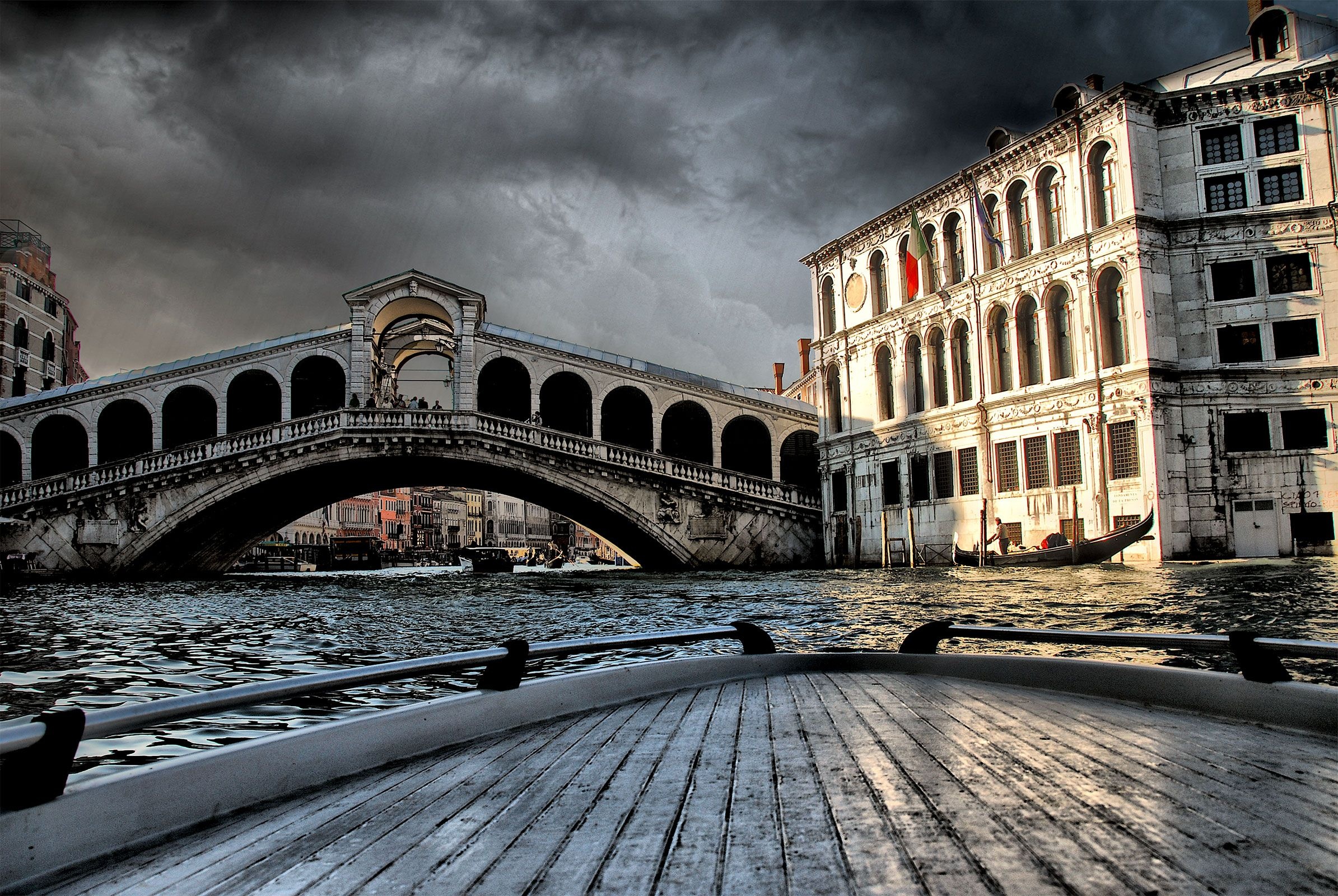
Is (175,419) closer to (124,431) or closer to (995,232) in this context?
(124,431)

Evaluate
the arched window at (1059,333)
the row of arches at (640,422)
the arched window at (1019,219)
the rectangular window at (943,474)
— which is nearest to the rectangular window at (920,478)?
the rectangular window at (943,474)

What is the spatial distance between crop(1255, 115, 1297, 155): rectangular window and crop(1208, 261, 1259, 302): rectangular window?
2.43 meters

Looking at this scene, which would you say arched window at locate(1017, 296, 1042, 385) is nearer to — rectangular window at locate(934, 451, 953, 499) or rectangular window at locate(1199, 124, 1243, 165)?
rectangular window at locate(934, 451, 953, 499)

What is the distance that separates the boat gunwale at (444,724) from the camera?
192 centimetres

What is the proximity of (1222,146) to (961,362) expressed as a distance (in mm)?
7262

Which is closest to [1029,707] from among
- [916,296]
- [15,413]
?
[916,296]

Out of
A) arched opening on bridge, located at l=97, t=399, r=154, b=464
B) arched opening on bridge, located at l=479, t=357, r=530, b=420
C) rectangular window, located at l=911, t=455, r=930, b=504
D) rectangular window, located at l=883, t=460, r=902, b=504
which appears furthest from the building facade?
arched opening on bridge, located at l=97, t=399, r=154, b=464

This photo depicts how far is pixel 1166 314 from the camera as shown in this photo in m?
19.0

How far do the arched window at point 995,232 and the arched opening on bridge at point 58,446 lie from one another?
2612 centimetres

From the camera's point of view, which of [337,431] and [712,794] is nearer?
[712,794]

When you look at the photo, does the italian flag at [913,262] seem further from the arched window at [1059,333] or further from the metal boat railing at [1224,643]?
the metal boat railing at [1224,643]

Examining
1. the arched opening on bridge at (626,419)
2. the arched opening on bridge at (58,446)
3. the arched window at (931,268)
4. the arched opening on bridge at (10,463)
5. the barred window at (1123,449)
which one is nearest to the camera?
the barred window at (1123,449)

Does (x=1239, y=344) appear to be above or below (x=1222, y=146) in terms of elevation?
below

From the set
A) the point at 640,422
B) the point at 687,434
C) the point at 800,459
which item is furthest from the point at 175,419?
the point at 800,459
